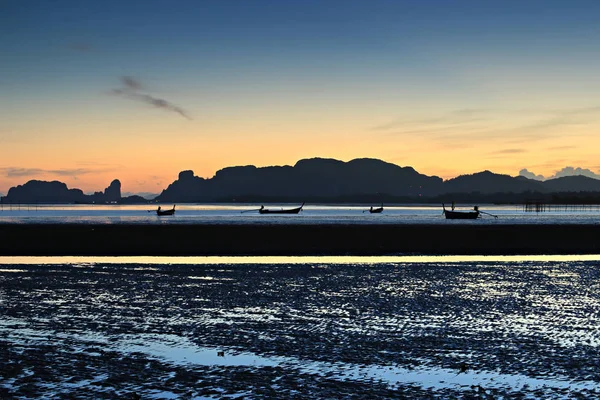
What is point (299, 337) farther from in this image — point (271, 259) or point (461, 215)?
point (461, 215)

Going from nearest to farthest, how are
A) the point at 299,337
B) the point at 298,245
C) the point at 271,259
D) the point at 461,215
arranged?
the point at 299,337
the point at 271,259
the point at 298,245
the point at 461,215

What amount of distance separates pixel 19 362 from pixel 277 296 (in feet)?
30.8

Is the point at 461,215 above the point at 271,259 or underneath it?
above

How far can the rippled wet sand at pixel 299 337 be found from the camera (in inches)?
392

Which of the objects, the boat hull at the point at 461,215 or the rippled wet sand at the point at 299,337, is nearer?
the rippled wet sand at the point at 299,337

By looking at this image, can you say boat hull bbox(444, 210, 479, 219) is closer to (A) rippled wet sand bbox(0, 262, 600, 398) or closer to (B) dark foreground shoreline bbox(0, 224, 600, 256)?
(B) dark foreground shoreline bbox(0, 224, 600, 256)

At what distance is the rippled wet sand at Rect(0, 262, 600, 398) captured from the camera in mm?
9945

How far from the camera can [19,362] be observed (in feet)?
36.9

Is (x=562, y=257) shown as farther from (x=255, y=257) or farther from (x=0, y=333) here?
(x=0, y=333)

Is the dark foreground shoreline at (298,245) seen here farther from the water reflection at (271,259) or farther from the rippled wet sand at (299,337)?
the rippled wet sand at (299,337)

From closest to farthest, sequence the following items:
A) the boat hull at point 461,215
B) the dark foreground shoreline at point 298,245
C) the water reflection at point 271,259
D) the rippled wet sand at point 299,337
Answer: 1. the rippled wet sand at point 299,337
2. the water reflection at point 271,259
3. the dark foreground shoreline at point 298,245
4. the boat hull at point 461,215

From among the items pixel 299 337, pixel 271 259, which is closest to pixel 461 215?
pixel 271 259

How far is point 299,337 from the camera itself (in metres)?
13.5

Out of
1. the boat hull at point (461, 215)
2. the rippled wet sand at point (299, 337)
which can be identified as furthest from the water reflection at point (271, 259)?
the boat hull at point (461, 215)
